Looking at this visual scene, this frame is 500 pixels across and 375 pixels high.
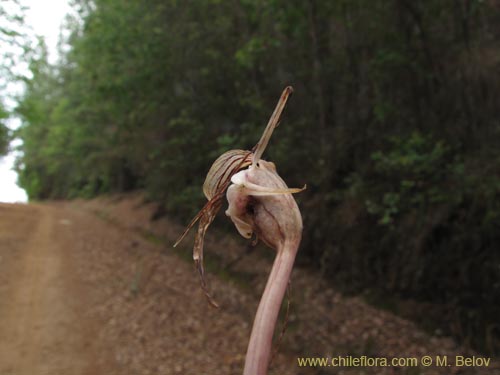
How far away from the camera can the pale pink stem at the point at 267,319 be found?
55cm

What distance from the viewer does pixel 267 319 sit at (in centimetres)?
57

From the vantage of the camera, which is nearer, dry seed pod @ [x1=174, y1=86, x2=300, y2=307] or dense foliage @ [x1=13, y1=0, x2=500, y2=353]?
dry seed pod @ [x1=174, y1=86, x2=300, y2=307]

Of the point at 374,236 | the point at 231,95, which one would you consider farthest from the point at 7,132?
the point at 374,236

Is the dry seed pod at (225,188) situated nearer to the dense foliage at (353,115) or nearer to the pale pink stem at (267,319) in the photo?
the pale pink stem at (267,319)

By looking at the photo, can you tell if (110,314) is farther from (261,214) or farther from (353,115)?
(261,214)

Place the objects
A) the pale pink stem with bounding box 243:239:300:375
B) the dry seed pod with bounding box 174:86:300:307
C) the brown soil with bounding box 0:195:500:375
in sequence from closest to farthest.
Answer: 1. the pale pink stem with bounding box 243:239:300:375
2. the dry seed pod with bounding box 174:86:300:307
3. the brown soil with bounding box 0:195:500:375

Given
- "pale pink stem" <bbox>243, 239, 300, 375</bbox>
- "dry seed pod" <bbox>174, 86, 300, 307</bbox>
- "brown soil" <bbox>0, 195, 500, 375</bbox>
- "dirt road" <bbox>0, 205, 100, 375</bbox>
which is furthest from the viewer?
"brown soil" <bbox>0, 195, 500, 375</bbox>

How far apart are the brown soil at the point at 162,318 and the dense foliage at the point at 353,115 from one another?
653 millimetres

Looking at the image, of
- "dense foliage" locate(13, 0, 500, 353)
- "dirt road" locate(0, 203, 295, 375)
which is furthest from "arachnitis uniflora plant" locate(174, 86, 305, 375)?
"dirt road" locate(0, 203, 295, 375)

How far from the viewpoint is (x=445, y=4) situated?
7.11 metres

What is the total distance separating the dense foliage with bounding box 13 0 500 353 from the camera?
20.0 feet

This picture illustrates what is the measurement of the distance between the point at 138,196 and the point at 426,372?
15.4 m

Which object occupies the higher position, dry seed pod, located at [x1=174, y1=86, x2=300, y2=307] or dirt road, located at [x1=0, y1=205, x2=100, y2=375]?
dry seed pod, located at [x1=174, y1=86, x2=300, y2=307]

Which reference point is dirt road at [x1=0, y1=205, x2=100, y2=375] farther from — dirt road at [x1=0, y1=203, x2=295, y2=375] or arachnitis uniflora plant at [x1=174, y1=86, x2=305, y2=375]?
arachnitis uniflora plant at [x1=174, y1=86, x2=305, y2=375]
